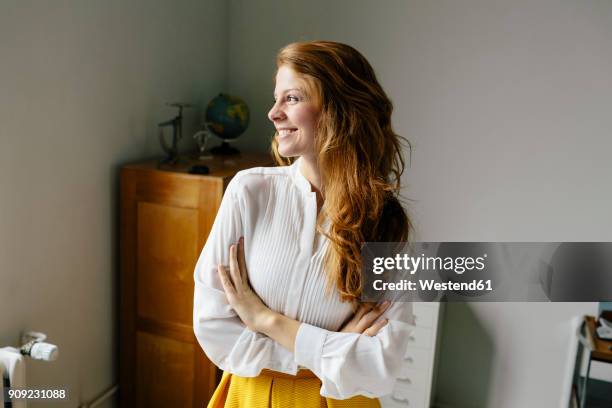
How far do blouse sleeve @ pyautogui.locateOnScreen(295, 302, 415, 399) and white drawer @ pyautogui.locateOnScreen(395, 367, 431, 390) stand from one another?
1.25m

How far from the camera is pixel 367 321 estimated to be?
1183mm

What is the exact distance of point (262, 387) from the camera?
1.25 meters

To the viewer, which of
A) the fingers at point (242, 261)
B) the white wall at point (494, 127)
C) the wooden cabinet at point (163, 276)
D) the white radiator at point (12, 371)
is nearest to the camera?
the fingers at point (242, 261)

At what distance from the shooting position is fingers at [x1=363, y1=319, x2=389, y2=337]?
3.82ft

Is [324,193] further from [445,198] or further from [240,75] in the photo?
[240,75]

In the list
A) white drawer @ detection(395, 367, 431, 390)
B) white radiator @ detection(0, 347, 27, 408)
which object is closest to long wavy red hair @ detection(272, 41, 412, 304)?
white radiator @ detection(0, 347, 27, 408)

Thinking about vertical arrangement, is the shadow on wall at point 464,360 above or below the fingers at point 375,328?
below

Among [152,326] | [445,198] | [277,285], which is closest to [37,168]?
[152,326]

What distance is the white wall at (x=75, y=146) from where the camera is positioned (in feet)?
5.44

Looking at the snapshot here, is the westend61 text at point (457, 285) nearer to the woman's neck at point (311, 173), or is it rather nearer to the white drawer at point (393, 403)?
the white drawer at point (393, 403)

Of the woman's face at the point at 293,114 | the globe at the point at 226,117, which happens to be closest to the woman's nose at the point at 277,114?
the woman's face at the point at 293,114

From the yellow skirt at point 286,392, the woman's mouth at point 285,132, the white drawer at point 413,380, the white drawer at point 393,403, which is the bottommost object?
the white drawer at point 393,403

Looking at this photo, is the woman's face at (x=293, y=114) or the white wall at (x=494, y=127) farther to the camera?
the white wall at (x=494, y=127)

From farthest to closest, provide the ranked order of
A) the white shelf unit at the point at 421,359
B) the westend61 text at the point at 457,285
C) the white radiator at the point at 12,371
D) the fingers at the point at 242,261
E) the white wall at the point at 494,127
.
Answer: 1. the westend61 text at the point at 457,285
2. the white shelf unit at the point at 421,359
3. the white wall at the point at 494,127
4. the white radiator at the point at 12,371
5. the fingers at the point at 242,261
